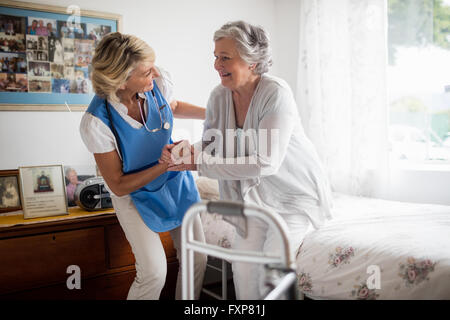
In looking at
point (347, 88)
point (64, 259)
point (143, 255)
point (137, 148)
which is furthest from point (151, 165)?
point (347, 88)

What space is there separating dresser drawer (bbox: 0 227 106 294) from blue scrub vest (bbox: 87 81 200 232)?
0.49 meters

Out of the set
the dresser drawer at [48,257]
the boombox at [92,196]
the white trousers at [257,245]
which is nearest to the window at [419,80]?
the white trousers at [257,245]

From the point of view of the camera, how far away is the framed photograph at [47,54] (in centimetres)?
221

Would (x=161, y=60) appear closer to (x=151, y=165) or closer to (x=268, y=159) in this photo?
(x=151, y=165)

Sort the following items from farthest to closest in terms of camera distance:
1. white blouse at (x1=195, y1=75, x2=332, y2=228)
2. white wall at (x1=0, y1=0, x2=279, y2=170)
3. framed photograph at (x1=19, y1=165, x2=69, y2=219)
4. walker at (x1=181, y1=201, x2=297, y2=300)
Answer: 1. white wall at (x1=0, y1=0, x2=279, y2=170)
2. framed photograph at (x1=19, y1=165, x2=69, y2=219)
3. white blouse at (x1=195, y1=75, x2=332, y2=228)
4. walker at (x1=181, y1=201, x2=297, y2=300)

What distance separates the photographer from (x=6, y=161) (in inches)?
88.2

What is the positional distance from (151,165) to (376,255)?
1030mm

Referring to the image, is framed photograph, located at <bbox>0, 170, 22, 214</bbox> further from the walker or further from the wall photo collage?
the walker

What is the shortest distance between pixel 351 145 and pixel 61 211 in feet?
6.60

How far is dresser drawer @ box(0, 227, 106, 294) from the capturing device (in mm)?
1852

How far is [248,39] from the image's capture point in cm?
166

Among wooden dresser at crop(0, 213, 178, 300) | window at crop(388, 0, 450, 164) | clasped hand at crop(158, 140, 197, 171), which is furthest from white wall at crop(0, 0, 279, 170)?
window at crop(388, 0, 450, 164)

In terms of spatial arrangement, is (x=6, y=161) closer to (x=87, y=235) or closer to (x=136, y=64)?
(x=87, y=235)
